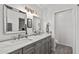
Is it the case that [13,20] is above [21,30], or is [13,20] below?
above

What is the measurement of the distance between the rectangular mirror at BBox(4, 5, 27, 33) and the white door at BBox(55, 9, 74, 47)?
946 millimetres

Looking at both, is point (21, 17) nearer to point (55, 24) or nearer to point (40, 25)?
point (40, 25)

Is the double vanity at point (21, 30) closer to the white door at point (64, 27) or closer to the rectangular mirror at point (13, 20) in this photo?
the rectangular mirror at point (13, 20)

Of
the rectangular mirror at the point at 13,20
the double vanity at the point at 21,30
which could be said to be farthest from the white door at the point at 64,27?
the rectangular mirror at the point at 13,20

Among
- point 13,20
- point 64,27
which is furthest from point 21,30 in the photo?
point 64,27

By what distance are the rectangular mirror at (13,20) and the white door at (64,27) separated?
3.10 ft

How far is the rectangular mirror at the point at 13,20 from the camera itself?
1681 mm

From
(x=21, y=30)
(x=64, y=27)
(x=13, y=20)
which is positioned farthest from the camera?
(x=64, y=27)

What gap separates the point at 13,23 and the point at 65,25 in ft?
4.64

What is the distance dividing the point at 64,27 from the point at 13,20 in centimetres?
139

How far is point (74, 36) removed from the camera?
2.29m

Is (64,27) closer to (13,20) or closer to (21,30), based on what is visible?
(21,30)

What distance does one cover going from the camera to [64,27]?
2316 millimetres

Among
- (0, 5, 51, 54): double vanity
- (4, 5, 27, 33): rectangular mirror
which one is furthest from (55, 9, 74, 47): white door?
(4, 5, 27, 33): rectangular mirror
